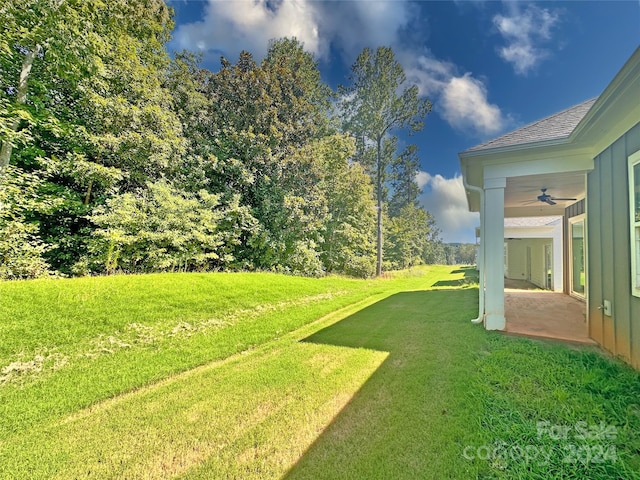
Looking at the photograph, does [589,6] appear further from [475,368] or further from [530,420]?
[530,420]

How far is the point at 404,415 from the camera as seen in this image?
2.51m

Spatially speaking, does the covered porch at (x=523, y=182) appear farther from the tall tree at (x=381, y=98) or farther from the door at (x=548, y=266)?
the tall tree at (x=381, y=98)

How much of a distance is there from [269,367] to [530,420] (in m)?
2.81

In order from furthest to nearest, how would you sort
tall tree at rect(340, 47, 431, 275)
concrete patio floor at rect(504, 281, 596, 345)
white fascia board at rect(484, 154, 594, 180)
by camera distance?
tall tree at rect(340, 47, 431, 275) → concrete patio floor at rect(504, 281, 596, 345) → white fascia board at rect(484, 154, 594, 180)

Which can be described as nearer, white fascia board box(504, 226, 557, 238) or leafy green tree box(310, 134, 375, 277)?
white fascia board box(504, 226, 557, 238)

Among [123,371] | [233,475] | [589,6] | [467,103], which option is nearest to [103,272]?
[123,371]

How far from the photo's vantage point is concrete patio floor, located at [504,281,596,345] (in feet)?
15.5

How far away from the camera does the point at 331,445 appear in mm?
2164

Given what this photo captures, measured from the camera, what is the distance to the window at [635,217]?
3.16 m

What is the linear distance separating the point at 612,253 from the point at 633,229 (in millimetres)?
614

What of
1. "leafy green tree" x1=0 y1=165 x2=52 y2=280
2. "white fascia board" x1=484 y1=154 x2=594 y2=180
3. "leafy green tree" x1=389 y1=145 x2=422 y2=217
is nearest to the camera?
"white fascia board" x1=484 y1=154 x2=594 y2=180

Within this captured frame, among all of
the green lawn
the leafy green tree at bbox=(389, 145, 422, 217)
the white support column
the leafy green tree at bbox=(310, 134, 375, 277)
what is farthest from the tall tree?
the green lawn

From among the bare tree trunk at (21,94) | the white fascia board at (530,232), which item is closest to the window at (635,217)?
the white fascia board at (530,232)

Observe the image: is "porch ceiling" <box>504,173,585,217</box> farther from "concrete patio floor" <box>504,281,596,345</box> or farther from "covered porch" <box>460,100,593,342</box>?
"concrete patio floor" <box>504,281,596,345</box>
